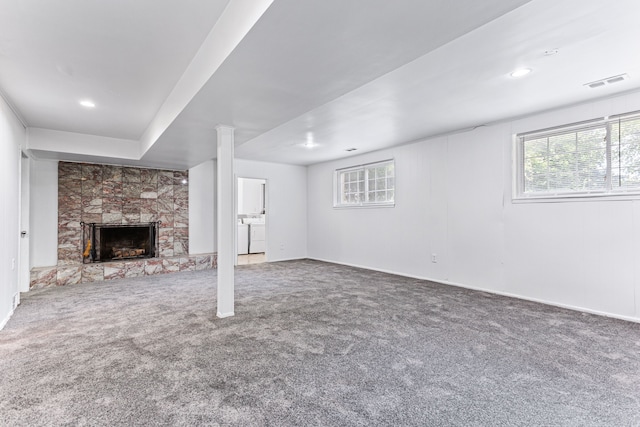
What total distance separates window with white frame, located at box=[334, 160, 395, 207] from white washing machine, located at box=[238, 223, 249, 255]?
3.13 metres

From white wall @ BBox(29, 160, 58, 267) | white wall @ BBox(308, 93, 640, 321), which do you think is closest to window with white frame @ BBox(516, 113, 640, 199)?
white wall @ BBox(308, 93, 640, 321)

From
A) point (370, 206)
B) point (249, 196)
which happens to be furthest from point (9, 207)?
point (249, 196)

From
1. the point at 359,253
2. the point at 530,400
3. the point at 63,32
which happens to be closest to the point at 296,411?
the point at 530,400

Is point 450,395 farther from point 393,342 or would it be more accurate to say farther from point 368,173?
point 368,173

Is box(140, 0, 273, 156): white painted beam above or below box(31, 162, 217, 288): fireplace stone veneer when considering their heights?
above

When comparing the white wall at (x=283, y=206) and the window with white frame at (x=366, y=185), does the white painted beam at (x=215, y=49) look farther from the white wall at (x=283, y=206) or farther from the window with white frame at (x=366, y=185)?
the window with white frame at (x=366, y=185)

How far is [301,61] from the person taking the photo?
2080 mm

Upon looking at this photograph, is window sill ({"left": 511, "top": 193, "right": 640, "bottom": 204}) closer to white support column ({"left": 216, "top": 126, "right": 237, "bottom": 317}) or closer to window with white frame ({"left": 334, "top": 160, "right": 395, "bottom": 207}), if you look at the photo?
window with white frame ({"left": 334, "top": 160, "right": 395, "bottom": 207})

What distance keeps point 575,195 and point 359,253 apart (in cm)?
389

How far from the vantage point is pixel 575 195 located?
12.3 feet

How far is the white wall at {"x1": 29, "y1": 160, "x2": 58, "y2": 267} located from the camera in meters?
5.25

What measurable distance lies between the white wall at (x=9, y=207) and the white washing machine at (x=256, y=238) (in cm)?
551

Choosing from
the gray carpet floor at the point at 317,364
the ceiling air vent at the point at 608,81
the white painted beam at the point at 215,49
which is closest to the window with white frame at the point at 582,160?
the ceiling air vent at the point at 608,81

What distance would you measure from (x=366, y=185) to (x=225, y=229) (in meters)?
3.92
